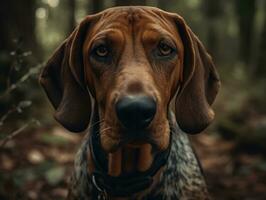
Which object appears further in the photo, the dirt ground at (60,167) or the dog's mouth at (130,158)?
the dirt ground at (60,167)

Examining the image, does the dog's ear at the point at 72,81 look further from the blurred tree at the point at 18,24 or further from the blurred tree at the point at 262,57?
the blurred tree at the point at 262,57

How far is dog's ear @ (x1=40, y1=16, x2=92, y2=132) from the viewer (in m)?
4.67

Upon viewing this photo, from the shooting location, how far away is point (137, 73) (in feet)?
13.4

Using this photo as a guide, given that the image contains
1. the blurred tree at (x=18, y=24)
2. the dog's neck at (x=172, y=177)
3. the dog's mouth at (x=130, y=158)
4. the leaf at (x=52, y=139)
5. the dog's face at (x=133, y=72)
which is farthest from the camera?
the blurred tree at (x=18, y=24)

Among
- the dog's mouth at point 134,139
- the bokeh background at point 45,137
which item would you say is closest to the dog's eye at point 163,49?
the dog's mouth at point 134,139

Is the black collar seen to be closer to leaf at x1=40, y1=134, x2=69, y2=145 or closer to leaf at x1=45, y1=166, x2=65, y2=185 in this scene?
leaf at x1=45, y1=166, x2=65, y2=185

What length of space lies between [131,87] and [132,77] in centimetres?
12

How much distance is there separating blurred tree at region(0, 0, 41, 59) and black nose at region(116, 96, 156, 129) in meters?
5.76

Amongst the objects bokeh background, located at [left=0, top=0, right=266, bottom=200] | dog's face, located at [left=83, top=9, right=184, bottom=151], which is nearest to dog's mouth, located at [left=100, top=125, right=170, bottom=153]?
dog's face, located at [left=83, top=9, right=184, bottom=151]

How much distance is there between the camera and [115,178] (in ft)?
→ 14.9

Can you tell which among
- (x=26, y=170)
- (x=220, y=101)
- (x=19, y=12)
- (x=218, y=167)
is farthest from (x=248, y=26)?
(x=26, y=170)

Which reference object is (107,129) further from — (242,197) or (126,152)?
(242,197)

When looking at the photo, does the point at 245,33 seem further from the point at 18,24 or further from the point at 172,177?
the point at 172,177

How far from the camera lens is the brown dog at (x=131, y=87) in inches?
158
